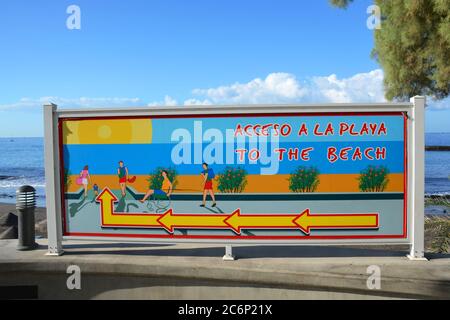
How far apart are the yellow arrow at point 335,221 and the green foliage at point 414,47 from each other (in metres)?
4.95

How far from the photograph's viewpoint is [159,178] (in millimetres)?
4855

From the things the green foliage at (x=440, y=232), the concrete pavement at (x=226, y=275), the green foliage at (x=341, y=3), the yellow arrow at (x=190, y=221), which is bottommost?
the concrete pavement at (x=226, y=275)

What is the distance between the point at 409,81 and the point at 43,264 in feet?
32.2

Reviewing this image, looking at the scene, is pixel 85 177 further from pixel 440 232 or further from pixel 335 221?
pixel 440 232

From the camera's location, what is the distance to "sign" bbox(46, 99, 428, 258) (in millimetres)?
4695

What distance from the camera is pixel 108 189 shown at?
495 cm

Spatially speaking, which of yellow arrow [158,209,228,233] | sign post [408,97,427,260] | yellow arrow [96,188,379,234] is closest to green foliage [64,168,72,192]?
yellow arrow [96,188,379,234]

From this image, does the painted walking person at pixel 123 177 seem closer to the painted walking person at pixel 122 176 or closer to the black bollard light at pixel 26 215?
the painted walking person at pixel 122 176

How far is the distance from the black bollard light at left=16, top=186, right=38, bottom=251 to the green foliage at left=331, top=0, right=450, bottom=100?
7.86 meters

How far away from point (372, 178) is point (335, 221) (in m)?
0.68

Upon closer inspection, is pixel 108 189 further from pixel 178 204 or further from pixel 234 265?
pixel 234 265

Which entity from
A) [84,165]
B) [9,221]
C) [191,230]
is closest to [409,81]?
[191,230]

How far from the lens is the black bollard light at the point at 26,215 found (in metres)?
5.18

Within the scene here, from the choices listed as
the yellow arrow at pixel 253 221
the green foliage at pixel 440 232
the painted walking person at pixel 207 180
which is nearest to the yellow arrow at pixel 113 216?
the yellow arrow at pixel 253 221
